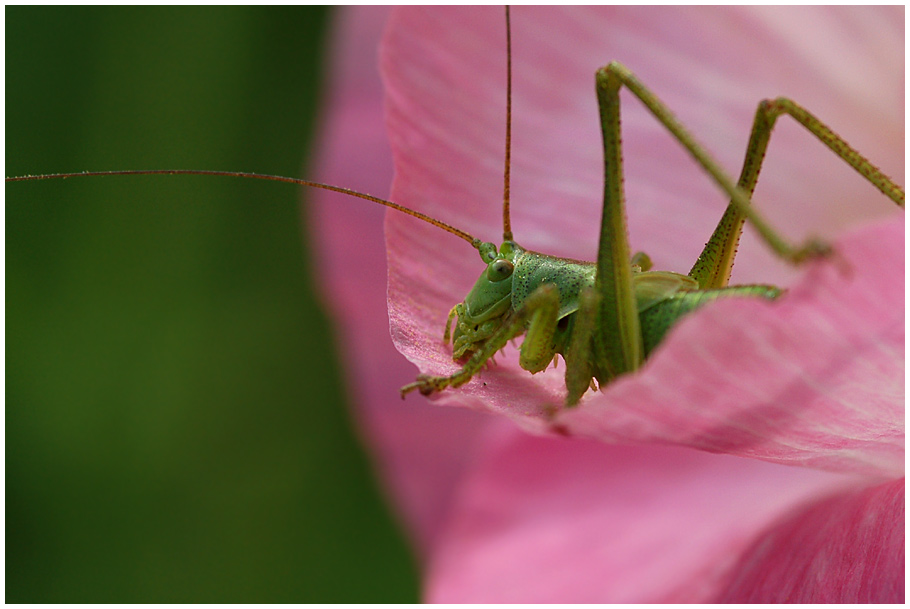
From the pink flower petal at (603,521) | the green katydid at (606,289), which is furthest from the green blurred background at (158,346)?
the green katydid at (606,289)

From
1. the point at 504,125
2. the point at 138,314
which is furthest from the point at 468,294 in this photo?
the point at 138,314

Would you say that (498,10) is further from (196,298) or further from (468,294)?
(196,298)

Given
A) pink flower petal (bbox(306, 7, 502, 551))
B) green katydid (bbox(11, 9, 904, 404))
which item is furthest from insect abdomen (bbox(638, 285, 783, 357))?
pink flower petal (bbox(306, 7, 502, 551))

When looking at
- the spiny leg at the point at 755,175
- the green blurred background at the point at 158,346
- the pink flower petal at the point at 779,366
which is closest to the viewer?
the pink flower petal at the point at 779,366

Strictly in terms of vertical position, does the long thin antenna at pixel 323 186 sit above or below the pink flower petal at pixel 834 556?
above

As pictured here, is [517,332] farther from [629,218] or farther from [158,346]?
[158,346]

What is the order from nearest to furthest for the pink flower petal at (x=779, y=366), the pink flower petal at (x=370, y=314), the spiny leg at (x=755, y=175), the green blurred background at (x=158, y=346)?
1. the pink flower petal at (x=779, y=366)
2. the spiny leg at (x=755, y=175)
3. the pink flower petal at (x=370, y=314)
4. the green blurred background at (x=158, y=346)

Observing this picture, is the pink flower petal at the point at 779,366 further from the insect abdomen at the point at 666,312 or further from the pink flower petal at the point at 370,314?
the pink flower petal at the point at 370,314
